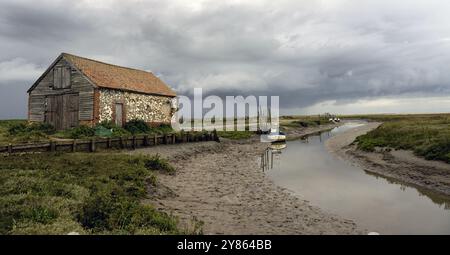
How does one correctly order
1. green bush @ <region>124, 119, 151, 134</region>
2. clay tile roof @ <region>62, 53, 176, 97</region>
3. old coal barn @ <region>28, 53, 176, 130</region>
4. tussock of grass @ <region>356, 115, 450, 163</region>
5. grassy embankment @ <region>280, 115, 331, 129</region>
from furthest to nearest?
grassy embankment @ <region>280, 115, 331, 129</region>, green bush @ <region>124, 119, 151, 134</region>, clay tile roof @ <region>62, 53, 176, 97</region>, old coal barn @ <region>28, 53, 176, 130</region>, tussock of grass @ <region>356, 115, 450, 163</region>

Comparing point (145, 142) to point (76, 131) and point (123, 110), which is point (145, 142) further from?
point (123, 110)

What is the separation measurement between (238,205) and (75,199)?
590 centimetres

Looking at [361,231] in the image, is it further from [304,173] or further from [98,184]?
[304,173]

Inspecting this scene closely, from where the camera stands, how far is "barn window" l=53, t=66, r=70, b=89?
3222cm

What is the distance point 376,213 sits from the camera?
1245 centimetres

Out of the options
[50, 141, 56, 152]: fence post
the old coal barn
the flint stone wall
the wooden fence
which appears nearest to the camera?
→ the wooden fence

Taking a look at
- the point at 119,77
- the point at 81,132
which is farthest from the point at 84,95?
the point at 119,77

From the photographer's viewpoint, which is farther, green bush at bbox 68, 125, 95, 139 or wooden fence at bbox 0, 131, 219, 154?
green bush at bbox 68, 125, 95, 139

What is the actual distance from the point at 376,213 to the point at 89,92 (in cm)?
2704

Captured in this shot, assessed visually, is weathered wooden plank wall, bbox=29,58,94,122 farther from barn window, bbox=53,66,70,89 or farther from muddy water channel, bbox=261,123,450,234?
muddy water channel, bbox=261,123,450,234

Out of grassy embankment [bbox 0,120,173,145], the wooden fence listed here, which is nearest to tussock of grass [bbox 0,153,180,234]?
the wooden fence

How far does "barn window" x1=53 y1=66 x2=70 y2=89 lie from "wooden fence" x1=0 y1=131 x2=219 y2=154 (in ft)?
35.7

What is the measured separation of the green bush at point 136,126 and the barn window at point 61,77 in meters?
6.94

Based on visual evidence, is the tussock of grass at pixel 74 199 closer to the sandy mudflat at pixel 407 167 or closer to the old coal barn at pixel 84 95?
the sandy mudflat at pixel 407 167
